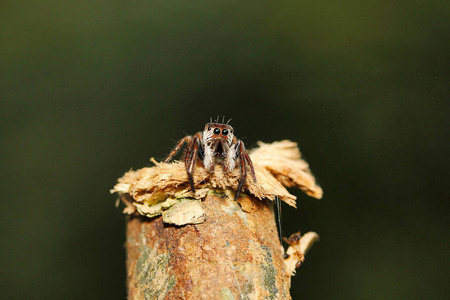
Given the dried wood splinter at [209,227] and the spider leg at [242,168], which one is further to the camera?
the spider leg at [242,168]

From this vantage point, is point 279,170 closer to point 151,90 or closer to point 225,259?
point 225,259

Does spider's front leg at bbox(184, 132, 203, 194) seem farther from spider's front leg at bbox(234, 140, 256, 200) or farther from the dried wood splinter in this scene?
spider's front leg at bbox(234, 140, 256, 200)

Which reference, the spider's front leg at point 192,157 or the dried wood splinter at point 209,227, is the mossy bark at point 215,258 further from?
the spider's front leg at point 192,157

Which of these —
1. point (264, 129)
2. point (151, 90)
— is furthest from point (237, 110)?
point (151, 90)

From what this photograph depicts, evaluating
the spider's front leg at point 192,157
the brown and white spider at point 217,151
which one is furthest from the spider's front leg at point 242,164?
the spider's front leg at point 192,157

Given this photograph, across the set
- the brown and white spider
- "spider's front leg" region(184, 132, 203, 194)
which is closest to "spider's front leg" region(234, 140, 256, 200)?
the brown and white spider

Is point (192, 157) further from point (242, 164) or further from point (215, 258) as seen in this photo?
point (215, 258)

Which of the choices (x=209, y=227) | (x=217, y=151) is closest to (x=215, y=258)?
(x=209, y=227)
